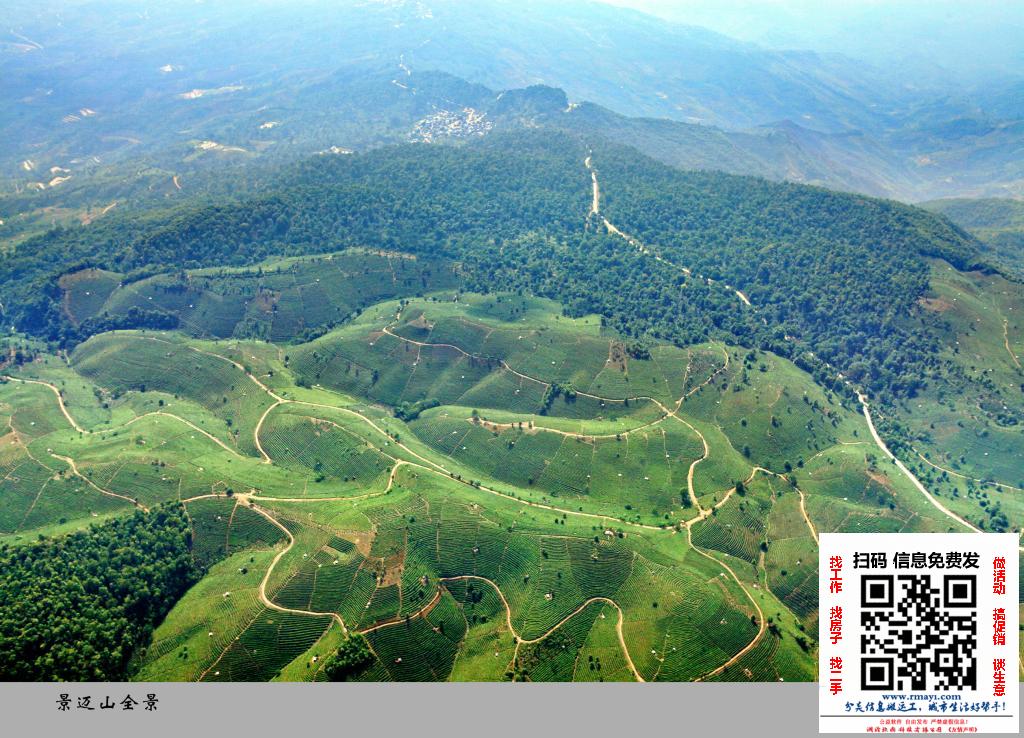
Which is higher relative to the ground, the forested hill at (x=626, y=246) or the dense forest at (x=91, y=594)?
the forested hill at (x=626, y=246)

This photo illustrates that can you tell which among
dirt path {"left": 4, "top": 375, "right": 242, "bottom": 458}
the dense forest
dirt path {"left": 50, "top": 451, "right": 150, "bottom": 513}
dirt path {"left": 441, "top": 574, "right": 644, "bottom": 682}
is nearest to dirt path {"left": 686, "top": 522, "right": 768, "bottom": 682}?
dirt path {"left": 441, "top": 574, "right": 644, "bottom": 682}

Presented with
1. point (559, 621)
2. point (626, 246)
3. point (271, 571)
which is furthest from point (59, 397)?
point (626, 246)

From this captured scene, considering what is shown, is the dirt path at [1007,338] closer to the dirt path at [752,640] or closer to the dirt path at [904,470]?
the dirt path at [904,470]

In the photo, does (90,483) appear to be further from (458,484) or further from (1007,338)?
(1007,338)

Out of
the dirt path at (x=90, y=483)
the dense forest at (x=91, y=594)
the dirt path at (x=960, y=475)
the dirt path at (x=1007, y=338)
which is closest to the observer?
the dense forest at (x=91, y=594)

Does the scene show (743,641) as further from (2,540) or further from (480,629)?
(2,540)

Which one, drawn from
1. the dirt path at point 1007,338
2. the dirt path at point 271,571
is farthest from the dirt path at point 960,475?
the dirt path at point 271,571

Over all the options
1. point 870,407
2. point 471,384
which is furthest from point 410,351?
point 870,407

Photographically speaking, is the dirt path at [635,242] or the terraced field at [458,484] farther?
the dirt path at [635,242]
